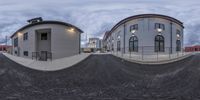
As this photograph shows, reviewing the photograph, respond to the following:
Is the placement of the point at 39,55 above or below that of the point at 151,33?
below

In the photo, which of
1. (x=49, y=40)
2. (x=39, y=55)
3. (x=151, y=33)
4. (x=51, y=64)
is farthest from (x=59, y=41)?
(x=151, y=33)

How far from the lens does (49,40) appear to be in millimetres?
31953

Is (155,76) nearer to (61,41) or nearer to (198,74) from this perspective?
(198,74)

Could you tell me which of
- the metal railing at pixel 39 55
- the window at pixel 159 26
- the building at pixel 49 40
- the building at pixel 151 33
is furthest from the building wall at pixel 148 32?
the metal railing at pixel 39 55

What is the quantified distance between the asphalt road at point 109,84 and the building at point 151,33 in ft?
49.2

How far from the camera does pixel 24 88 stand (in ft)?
44.2

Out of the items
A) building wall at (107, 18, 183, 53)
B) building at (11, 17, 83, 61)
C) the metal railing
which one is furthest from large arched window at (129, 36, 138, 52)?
the metal railing

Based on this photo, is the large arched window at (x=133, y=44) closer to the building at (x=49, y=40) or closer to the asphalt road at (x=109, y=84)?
the building at (x=49, y=40)

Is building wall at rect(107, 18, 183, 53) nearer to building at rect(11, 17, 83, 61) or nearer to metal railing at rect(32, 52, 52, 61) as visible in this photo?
building at rect(11, 17, 83, 61)

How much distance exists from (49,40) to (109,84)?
65.6 ft

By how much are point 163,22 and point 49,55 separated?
19080 millimetres

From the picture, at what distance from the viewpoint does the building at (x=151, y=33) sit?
1328 inches

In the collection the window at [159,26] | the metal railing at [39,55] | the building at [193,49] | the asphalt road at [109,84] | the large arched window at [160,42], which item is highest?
the window at [159,26]

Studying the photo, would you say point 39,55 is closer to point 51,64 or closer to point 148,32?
point 51,64
